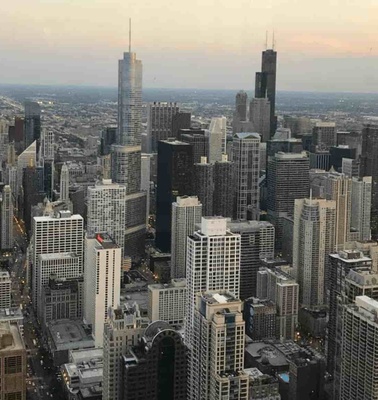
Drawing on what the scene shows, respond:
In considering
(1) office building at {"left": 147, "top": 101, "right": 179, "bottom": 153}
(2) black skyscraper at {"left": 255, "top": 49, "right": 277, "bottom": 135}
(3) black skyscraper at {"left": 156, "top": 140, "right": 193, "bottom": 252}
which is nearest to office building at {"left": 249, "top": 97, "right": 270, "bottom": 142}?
(2) black skyscraper at {"left": 255, "top": 49, "right": 277, "bottom": 135}

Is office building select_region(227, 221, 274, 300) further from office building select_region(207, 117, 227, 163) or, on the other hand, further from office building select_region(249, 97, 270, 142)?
office building select_region(249, 97, 270, 142)

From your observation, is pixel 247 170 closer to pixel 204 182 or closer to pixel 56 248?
pixel 204 182

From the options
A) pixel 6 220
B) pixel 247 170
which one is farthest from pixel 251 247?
pixel 6 220

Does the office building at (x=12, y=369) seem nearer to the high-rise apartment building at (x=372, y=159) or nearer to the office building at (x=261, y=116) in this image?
the high-rise apartment building at (x=372, y=159)

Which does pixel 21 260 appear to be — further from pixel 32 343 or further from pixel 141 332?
pixel 141 332

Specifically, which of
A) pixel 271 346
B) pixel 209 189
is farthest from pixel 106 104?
pixel 271 346

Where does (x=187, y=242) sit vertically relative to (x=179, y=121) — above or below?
below
